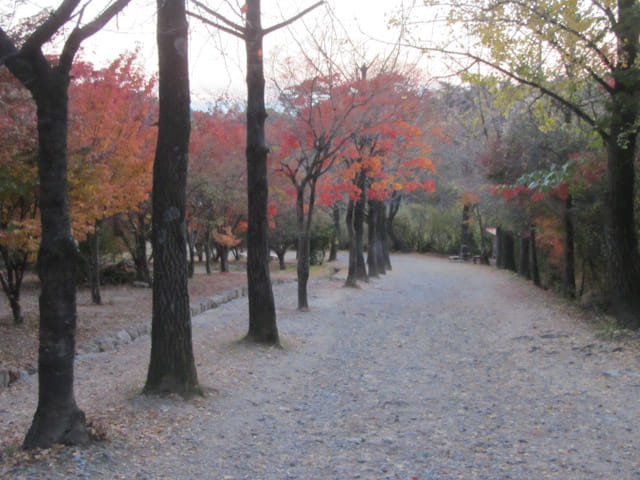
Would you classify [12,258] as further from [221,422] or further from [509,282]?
[509,282]

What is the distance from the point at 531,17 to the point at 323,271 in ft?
70.7

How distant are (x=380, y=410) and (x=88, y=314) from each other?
9896mm

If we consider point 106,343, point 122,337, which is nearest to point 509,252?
point 122,337

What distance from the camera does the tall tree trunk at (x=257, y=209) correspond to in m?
10.2

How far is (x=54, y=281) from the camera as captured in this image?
4617mm

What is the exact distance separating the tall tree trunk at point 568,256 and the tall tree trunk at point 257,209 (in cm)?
1003

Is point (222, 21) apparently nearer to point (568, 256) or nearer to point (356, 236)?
point (568, 256)

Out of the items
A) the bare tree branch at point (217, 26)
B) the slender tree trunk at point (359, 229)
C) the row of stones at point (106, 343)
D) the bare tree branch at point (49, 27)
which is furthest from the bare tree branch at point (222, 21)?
the slender tree trunk at point (359, 229)

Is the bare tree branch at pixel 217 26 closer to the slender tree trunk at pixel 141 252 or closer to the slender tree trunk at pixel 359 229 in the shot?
the slender tree trunk at pixel 141 252

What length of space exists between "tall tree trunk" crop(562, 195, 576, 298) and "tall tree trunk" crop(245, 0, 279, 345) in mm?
10033

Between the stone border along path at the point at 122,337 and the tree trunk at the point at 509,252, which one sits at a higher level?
the tree trunk at the point at 509,252

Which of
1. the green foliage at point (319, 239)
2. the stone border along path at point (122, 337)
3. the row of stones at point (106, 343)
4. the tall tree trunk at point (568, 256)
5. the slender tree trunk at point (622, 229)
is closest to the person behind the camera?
the row of stones at point (106, 343)

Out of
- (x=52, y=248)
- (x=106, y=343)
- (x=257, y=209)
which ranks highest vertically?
(x=257, y=209)

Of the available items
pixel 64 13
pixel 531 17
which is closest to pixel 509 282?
pixel 531 17
